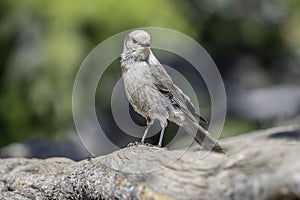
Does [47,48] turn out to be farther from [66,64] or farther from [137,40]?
[137,40]

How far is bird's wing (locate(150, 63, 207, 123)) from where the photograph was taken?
144 inches

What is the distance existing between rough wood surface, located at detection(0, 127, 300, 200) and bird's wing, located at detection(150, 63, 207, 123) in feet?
0.68

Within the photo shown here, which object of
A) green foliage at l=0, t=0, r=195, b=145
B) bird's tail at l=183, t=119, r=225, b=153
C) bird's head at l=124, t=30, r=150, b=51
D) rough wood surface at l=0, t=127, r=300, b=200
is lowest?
rough wood surface at l=0, t=127, r=300, b=200

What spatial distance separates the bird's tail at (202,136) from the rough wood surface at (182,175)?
8cm

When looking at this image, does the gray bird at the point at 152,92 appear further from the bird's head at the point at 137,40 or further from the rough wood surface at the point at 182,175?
the rough wood surface at the point at 182,175

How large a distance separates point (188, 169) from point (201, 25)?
24.9ft

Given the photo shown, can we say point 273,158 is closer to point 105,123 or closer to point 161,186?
point 161,186

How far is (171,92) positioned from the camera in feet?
12.1

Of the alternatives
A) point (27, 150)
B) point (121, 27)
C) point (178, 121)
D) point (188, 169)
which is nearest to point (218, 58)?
point (121, 27)

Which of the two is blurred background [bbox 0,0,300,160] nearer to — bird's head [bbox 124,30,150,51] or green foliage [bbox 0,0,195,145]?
green foliage [bbox 0,0,195,145]

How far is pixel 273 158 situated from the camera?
9.32 feet

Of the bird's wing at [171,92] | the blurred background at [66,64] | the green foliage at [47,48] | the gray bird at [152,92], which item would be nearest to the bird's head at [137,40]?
the gray bird at [152,92]

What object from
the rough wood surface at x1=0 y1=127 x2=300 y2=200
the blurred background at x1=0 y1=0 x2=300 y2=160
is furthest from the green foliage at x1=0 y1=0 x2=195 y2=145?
the rough wood surface at x1=0 y1=127 x2=300 y2=200

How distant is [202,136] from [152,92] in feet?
0.96
